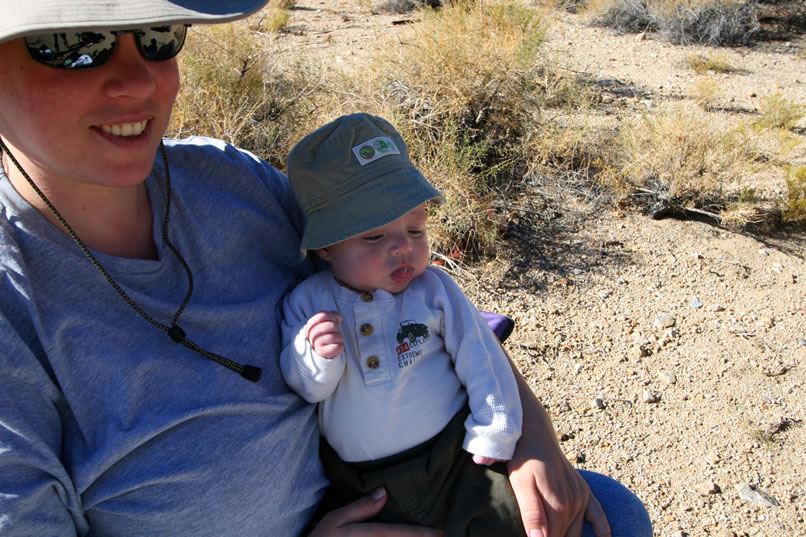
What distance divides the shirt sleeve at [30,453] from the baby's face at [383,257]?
66cm

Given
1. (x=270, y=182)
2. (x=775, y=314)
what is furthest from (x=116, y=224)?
(x=775, y=314)

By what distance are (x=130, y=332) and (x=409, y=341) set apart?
0.58 m

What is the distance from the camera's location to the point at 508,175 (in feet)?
14.1

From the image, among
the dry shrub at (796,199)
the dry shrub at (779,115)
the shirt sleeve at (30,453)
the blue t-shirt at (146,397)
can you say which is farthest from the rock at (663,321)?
the shirt sleeve at (30,453)

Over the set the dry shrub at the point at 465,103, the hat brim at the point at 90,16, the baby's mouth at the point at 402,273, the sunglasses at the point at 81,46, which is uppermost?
the hat brim at the point at 90,16

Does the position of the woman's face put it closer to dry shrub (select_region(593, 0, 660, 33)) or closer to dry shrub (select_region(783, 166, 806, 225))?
dry shrub (select_region(783, 166, 806, 225))

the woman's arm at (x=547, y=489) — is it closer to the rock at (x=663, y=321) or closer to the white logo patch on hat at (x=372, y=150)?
the white logo patch on hat at (x=372, y=150)

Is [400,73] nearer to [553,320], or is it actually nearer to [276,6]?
[553,320]

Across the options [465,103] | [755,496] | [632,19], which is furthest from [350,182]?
[632,19]

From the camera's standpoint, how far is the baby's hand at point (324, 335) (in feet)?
4.25

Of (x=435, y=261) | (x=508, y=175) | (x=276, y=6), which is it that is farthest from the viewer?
(x=276, y=6)

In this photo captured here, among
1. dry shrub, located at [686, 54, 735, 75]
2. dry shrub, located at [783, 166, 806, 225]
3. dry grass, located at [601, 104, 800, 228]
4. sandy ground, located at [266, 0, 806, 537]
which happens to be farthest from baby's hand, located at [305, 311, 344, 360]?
dry shrub, located at [686, 54, 735, 75]

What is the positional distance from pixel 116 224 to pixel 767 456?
2464 millimetres

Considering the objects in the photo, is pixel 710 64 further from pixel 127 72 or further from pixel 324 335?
pixel 127 72
